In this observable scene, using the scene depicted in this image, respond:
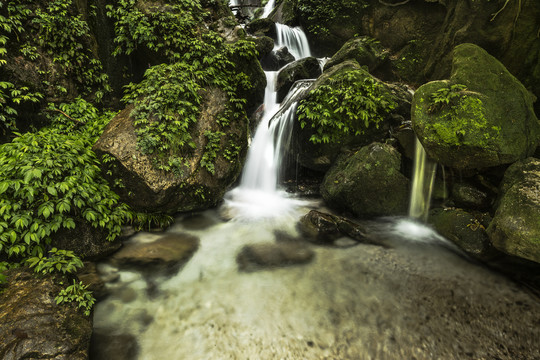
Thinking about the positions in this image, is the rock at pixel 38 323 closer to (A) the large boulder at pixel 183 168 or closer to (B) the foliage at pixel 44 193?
(B) the foliage at pixel 44 193

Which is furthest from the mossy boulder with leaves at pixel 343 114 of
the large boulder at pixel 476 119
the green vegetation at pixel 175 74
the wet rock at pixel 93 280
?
the wet rock at pixel 93 280

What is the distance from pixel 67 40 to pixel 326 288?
7.23 meters

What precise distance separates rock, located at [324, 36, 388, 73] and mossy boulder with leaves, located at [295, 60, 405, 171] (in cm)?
243

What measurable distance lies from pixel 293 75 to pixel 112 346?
8975 millimetres

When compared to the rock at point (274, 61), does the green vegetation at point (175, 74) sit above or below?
below

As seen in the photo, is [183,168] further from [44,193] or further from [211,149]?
[44,193]

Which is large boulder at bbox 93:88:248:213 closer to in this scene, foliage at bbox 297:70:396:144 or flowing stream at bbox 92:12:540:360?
flowing stream at bbox 92:12:540:360

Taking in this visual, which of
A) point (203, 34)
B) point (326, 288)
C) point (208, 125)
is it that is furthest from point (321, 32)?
point (326, 288)

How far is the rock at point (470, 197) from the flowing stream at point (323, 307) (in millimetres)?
847

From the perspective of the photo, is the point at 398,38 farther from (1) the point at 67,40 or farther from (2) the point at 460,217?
(1) the point at 67,40

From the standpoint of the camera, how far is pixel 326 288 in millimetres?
3768

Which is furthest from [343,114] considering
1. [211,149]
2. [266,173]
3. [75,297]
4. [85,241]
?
[75,297]

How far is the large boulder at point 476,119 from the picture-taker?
4.30 m

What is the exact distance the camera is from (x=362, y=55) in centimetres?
855
